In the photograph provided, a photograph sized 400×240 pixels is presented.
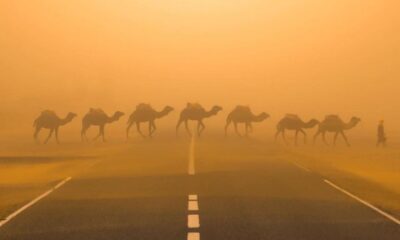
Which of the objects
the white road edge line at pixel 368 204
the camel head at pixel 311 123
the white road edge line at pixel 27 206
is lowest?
the white road edge line at pixel 368 204

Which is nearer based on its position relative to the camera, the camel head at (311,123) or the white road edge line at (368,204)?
the white road edge line at (368,204)

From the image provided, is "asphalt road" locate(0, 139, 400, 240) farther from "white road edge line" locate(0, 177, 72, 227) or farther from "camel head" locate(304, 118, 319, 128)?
"camel head" locate(304, 118, 319, 128)

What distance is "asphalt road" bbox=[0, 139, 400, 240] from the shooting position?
12.9 meters

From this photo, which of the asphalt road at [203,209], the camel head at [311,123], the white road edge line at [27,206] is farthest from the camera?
the camel head at [311,123]

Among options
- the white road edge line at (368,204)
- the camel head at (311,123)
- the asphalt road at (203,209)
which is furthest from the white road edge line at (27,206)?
the camel head at (311,123)

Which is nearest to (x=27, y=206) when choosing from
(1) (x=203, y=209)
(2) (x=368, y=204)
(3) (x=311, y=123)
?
(1) (x=203, y=209)

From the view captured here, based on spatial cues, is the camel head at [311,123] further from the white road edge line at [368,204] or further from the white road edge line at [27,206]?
the white road edge line at [27,206]

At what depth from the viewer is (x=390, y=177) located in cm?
2847

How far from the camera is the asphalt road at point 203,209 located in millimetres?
12883

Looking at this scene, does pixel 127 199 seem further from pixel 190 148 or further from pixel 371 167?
pixel 190 148

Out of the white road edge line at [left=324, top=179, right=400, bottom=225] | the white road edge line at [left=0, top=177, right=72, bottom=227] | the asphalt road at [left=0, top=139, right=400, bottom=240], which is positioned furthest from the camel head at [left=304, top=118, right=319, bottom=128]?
the white road edge line at [left=0, top=177, right=72, bottom=227]

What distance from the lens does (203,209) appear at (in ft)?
51.6

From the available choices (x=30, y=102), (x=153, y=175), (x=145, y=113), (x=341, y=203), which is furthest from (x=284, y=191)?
(x=30, y=102)

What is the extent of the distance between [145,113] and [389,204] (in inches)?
1571
